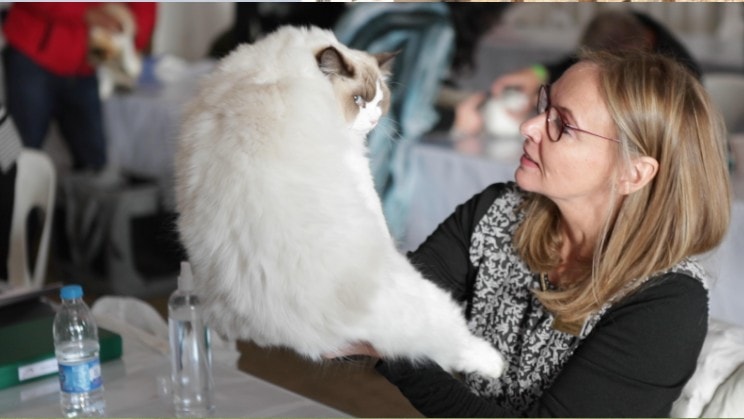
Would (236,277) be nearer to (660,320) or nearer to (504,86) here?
(660,320)

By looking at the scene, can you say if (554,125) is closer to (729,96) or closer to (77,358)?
(77,358)

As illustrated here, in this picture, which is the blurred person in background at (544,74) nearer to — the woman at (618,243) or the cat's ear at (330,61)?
the woman at (618,243)

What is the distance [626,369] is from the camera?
1082mm

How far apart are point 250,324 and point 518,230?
56cm

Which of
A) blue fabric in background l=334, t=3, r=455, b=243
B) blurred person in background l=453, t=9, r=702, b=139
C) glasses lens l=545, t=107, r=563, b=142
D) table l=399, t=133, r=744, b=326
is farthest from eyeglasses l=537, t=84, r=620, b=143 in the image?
→ blurred person in background l=453, t=9, r=702, b=139

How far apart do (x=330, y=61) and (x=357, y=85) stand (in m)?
0.06

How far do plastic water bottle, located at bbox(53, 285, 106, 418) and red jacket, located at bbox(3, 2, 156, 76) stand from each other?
8.28 ft

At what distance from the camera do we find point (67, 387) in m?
1.19

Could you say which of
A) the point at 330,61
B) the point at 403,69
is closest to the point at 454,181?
the point at 403,69

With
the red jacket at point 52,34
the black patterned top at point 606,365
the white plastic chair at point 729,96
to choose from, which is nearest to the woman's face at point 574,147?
the black patterned top at point 606,365

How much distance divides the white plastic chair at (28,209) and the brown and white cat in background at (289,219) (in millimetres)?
1329

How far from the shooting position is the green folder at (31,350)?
132 centimetres

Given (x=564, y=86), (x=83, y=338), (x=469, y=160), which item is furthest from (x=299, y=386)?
(x=564, y=86)

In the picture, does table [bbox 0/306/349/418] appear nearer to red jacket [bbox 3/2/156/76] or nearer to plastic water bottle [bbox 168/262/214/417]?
plastic water bottle [bbox 168/262/214/417]
